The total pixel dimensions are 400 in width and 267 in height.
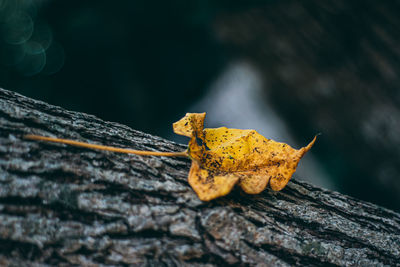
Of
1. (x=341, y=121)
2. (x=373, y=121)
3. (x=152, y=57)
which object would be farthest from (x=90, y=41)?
(x=373, y=121)

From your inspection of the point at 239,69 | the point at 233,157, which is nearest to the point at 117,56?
the point at 239,69

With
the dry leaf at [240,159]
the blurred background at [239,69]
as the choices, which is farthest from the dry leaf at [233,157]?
the blurred background at [239,69]

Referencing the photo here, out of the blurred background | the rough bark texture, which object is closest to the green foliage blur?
the blurred background

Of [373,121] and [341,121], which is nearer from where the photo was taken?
[373,121]

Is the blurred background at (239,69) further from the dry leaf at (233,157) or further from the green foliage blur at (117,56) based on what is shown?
the dry leaf at (233,157)

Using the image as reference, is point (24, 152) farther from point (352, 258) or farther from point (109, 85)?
point (109, 85)

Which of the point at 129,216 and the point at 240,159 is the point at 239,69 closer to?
the point at 240,159
